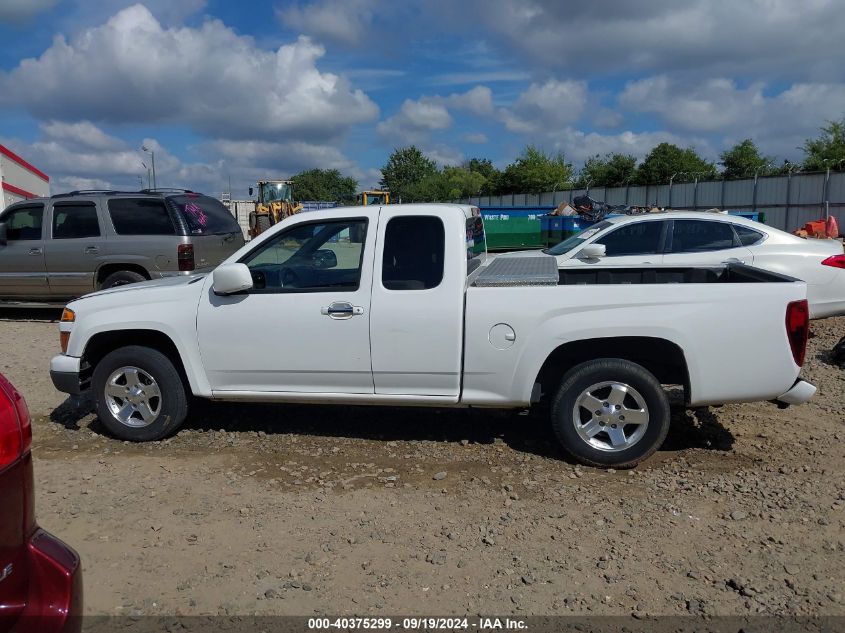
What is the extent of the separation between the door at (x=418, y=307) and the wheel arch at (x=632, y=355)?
705 mm

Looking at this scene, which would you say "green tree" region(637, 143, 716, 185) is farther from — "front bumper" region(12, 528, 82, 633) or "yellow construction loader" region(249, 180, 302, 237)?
"front bumper" region(12, 528, 82, 633)

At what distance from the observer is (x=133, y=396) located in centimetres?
563

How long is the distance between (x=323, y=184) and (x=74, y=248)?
108714mm

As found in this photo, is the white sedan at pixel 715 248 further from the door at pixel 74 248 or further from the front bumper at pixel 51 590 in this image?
the front bumper at pixel 51 590

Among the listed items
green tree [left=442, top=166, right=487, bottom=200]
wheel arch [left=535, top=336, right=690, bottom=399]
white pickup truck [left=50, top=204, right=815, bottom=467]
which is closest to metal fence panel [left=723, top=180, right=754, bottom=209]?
white pickup truck [left=50, top=204, right=815, bottom=467]

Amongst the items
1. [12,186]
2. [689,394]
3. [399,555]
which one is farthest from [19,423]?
[12,186]

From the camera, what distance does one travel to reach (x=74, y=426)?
20.3 ft

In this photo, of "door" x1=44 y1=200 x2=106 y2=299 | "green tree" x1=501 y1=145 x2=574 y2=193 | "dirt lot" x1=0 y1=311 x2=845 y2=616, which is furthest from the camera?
"green tree" x1=501 y1=145 x2=574 y2=193

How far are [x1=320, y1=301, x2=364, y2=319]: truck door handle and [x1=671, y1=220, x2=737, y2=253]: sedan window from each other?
507cm

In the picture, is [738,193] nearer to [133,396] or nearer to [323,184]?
[133,396]

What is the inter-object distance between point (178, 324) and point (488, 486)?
254 cm

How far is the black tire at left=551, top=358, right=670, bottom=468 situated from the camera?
4875mm

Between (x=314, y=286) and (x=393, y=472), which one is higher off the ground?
(x=314, y=286)

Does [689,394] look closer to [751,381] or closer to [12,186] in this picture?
[751,381]
